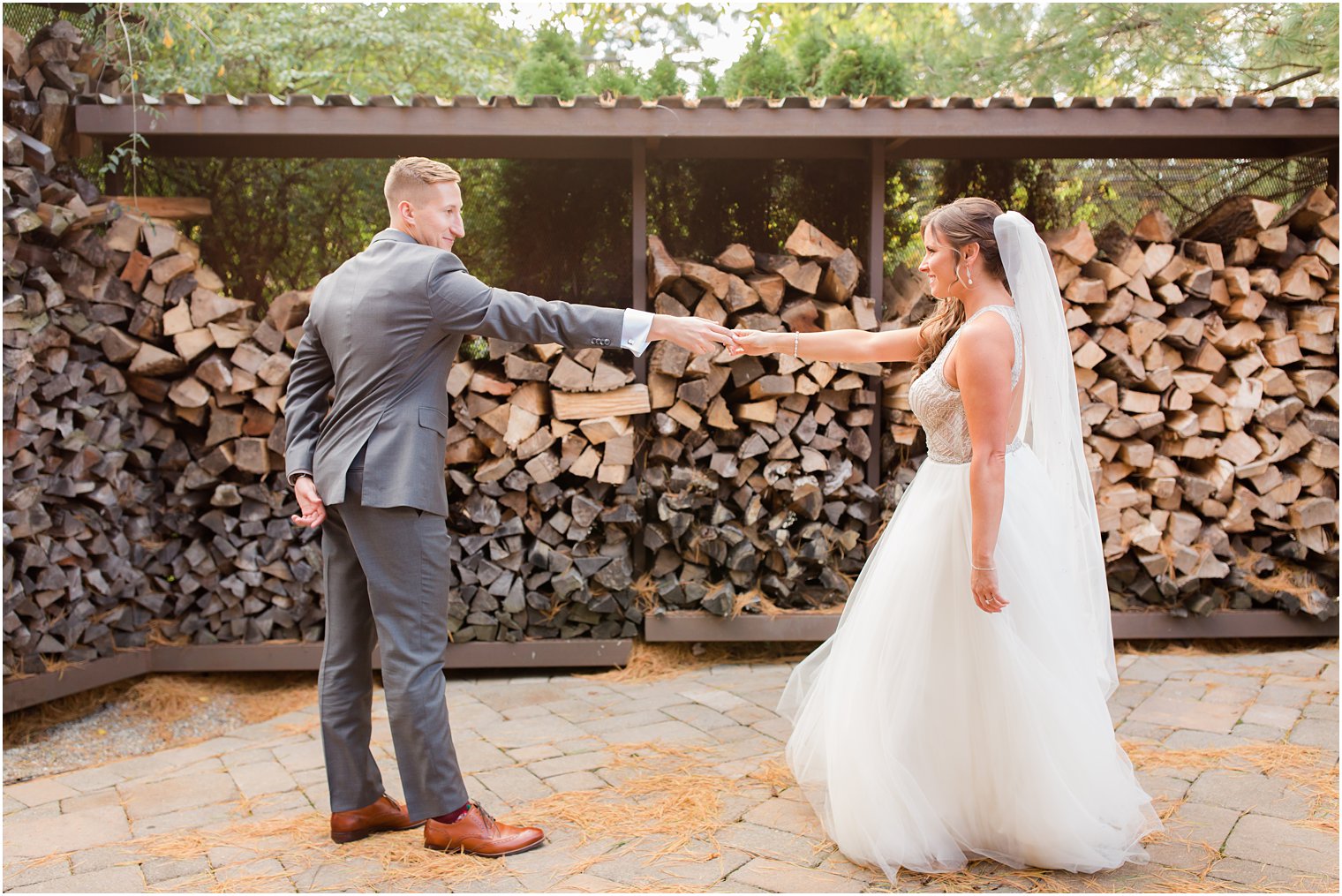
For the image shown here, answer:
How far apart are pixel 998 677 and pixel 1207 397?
2.85 meters

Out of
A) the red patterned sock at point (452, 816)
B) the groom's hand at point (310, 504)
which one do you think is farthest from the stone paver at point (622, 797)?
the groom's hand at point (310, 504)

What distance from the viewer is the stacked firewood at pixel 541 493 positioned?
14.6ft

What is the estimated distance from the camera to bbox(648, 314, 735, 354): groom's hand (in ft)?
9.60

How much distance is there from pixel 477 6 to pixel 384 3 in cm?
189

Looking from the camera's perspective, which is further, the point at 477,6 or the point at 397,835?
the point at 477,6

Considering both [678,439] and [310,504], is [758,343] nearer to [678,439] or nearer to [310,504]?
[678,439]

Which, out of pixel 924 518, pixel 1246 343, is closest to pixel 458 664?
pixel 924 518

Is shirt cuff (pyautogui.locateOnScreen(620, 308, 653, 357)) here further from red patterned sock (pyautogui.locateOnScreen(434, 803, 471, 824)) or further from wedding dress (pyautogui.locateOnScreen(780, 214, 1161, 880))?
red patterned sock (pyautogui.locateOnScreen(434, 803, 471, 824))

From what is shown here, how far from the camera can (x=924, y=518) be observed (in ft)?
9.07

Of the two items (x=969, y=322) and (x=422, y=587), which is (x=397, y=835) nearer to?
(x=422, y=587)

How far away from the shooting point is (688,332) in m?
2.97

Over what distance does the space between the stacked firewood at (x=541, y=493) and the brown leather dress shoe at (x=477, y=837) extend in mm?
1754

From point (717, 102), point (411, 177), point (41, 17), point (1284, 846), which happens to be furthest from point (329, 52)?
point (1284, 846)

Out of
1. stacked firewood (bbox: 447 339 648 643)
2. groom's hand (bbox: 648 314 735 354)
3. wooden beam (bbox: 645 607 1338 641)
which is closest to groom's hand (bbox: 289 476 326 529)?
groom's hand (bbox: 648 314 735 354)
